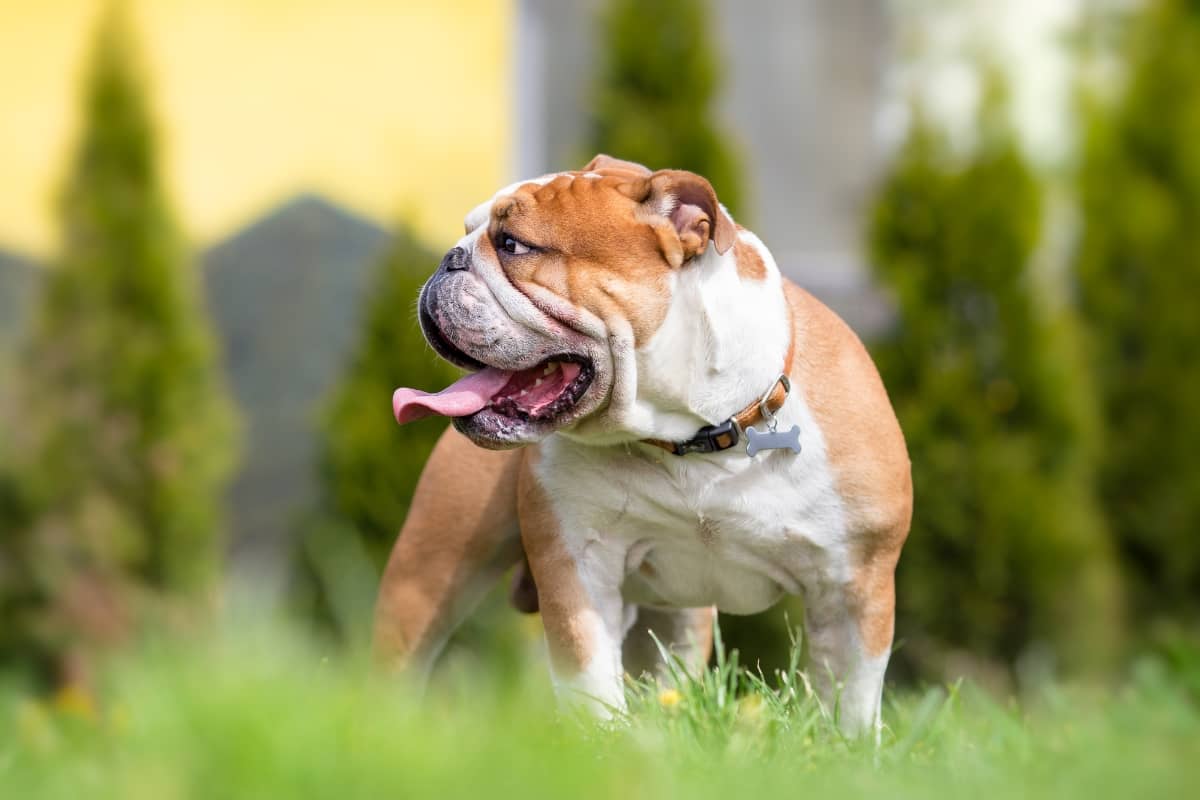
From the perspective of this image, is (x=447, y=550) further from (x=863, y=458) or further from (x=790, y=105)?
(x=790, y=105)

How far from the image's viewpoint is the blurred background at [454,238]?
6828mm

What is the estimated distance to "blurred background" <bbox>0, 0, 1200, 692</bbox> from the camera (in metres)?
6.83

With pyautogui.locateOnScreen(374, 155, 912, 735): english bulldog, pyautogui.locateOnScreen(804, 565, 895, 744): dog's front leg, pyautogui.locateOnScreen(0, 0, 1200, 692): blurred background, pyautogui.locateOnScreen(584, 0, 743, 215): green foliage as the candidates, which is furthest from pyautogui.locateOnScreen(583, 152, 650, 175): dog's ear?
pyautogui.locateOnScreen(584, 0, 743, 215): green foliage

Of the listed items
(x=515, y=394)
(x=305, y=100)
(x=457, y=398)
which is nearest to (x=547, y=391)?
(x=515, y=394)

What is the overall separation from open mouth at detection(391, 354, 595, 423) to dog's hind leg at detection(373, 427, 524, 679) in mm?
503

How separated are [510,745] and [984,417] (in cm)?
494

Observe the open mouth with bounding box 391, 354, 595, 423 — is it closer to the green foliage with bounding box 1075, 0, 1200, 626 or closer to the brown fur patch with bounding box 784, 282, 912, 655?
the brown fur patch with bounding box 784, 282, 912, 655

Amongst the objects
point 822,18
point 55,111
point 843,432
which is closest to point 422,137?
point 55,111

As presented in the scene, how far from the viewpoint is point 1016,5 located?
1005 cm

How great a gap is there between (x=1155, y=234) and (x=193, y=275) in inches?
214

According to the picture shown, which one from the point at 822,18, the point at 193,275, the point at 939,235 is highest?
the point at 822,18

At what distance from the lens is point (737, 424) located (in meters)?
3.29

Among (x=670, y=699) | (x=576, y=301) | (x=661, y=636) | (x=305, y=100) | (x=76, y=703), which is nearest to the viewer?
(x=670, y=699)

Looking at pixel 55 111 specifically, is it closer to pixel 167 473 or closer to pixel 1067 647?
pixel 167 473
